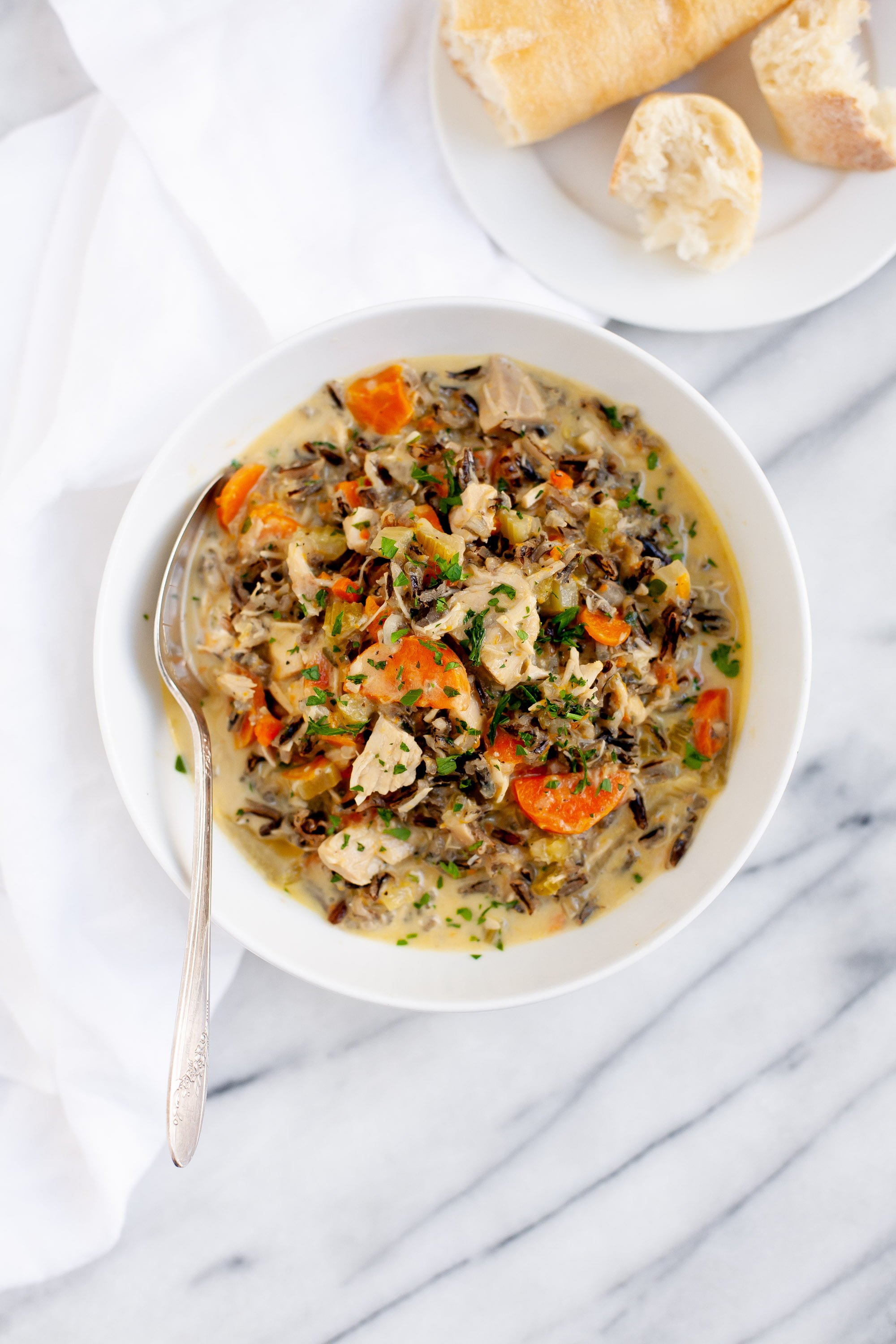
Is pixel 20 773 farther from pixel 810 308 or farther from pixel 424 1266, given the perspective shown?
pixel 810 308

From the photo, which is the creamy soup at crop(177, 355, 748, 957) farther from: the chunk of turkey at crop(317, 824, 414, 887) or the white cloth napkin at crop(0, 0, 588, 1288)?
the white cloth napkin at crop(0, 0, 588, 1288)

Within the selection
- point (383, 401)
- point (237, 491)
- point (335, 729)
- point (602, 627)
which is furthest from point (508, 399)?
point (335, 729)

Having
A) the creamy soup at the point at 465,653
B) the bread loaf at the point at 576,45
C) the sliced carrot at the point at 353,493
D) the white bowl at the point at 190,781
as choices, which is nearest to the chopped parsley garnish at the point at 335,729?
the creamy soup at the point at 465,653

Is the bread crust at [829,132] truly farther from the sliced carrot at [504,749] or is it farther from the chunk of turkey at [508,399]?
the sliced carrot at [504,749]

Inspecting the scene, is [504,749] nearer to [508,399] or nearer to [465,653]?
[465,653]

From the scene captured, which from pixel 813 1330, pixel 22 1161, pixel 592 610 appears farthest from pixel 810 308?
pixel 22 1161

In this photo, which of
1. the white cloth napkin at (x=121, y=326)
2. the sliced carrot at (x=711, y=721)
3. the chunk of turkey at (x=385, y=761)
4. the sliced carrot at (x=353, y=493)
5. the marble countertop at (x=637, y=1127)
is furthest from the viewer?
the marble countertop at (x=637, y=1127)
